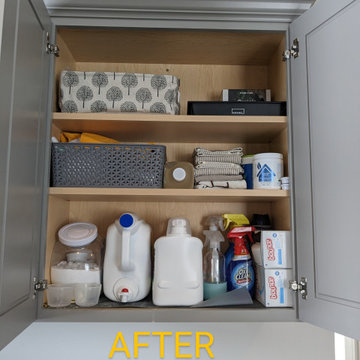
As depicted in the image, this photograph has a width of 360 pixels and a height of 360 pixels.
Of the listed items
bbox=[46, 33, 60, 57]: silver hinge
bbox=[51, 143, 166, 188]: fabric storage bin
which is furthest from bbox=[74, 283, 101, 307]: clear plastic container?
bbox=[46, 33, 60, 57]: silver hinge

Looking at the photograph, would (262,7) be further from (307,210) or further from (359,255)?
(359,255)

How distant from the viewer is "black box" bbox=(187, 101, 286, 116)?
1159 millimetres

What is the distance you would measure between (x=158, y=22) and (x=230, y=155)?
469mm

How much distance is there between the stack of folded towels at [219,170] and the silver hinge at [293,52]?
1.06ft

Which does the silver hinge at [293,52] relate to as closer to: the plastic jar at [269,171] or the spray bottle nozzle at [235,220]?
the plastic jar at [269,171]

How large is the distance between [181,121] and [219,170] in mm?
206

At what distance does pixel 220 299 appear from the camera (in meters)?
1.05

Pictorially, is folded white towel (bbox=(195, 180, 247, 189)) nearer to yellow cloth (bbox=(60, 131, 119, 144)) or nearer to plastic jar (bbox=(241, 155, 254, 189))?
plastic jar (bbox=(241, 155, 254, 189))

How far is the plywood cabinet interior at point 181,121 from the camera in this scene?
1116 millimetres

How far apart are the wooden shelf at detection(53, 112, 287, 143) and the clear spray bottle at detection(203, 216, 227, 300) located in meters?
0.32

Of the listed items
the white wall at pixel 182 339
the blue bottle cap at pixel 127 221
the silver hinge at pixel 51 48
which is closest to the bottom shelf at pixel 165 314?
the blue bottle cap at pixel 127 221

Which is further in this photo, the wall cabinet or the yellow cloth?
the yellow cloth

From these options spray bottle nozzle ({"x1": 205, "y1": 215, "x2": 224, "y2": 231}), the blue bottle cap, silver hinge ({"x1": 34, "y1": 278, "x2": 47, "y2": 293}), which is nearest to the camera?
silver hinge ({"x1": 34, "y1": 278, "x2": 47, "y2": 293})

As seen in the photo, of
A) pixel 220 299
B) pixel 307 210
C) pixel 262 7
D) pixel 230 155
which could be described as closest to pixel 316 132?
pixel 307 210
